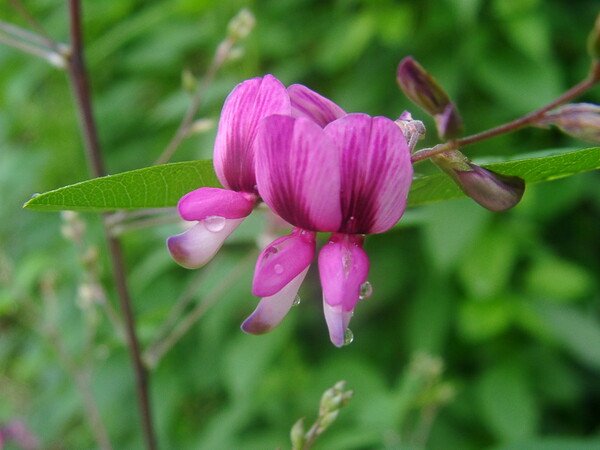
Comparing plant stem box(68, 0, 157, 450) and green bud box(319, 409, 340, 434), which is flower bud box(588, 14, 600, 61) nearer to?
green bud box(319, 409, 340, 434)

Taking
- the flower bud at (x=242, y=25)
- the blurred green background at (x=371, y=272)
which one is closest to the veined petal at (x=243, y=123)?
the flower bud at (x=242, y=25)

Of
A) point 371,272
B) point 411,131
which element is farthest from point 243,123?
point 371,272

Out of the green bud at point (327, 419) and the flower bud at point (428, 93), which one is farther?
the green bud at point (327, 419)

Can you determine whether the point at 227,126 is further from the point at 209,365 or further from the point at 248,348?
the point at 209,365

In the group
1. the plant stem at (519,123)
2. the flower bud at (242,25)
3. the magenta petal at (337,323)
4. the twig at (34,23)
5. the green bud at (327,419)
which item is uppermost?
the twig at (34,23)

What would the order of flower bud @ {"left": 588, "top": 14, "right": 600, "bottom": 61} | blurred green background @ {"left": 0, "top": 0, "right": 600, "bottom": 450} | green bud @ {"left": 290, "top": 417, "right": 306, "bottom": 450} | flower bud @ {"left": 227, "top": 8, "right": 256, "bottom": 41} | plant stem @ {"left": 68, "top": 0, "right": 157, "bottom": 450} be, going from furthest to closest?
blurred green background @ {"left": 0, "top": 0, "right": 600, "bottom": 450}, flower bud @ {"left": 227, "top": 8, "right": 256, "bottom": 41}, plant stem @ {"left": 68, "top": 0, "right": 157, "bottom": 450}, green bud @ {"left": 290, "top": 417, "right": 306, "bottom": 450}, flower bud @ {"left": 588, "top": 14, "right": 600, "bottom": 61}

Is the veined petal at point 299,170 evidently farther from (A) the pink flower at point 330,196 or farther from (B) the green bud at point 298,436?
(B) the green bud at point 298,436

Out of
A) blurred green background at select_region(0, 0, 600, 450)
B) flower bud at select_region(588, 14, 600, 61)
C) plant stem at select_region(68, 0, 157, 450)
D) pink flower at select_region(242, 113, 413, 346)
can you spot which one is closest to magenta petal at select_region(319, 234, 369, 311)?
pink flower at select_region(242, 113, 413, 346)
